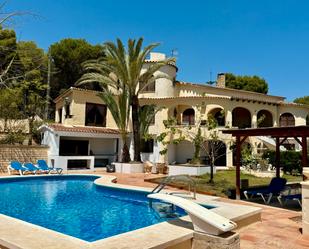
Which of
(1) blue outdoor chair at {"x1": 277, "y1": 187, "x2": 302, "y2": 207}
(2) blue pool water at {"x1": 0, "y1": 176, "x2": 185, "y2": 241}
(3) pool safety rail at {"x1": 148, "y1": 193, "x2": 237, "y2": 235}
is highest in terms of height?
(3) pool safety rail at {"x1": 148, "y1": 193, "x2": 237, "y2": 235}

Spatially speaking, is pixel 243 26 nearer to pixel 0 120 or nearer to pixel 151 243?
pixel 151 243

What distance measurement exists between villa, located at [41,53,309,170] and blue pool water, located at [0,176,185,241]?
9508 mm

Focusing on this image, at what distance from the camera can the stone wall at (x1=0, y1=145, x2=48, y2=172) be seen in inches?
1027

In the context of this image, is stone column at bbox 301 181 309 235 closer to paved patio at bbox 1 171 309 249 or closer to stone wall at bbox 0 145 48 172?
paved patio at bbox 1 171 309 249

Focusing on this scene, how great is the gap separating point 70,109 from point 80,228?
2398 cm

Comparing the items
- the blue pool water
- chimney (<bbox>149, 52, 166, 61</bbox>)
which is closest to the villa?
chimney (<bbox>149, 52, 166, 61</bbox>)

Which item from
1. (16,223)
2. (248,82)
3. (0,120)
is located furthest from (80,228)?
(248,82)

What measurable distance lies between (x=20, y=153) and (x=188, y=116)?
19.5 metres

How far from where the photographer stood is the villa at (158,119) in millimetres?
29875

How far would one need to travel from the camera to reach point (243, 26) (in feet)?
74.7

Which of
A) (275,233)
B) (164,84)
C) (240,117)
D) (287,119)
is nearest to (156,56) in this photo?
(164,84)

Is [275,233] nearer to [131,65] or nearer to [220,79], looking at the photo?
[131,65]

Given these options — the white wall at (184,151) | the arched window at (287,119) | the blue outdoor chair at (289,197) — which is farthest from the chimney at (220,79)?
the blue outdoor chair at (289,197)

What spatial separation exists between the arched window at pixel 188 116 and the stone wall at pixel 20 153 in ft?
55.3
